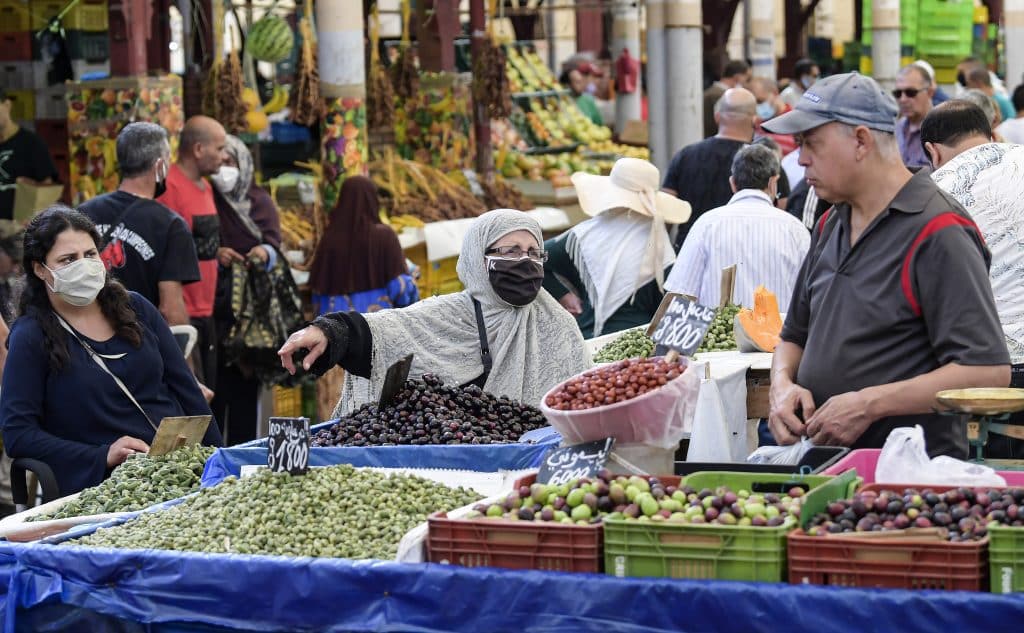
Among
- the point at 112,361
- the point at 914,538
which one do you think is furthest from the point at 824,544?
the point at 112,361

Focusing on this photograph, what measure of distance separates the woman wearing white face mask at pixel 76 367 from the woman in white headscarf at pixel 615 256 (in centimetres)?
249

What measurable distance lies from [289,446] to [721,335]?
9.41 feet

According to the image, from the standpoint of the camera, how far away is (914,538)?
122 inches

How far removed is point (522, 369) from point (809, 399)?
1323mm

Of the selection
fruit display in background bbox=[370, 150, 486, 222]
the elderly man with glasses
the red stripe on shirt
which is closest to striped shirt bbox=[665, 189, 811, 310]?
the elderly man with glasses

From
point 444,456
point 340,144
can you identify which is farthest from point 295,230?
point 444,456

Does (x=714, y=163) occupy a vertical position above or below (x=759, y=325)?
above

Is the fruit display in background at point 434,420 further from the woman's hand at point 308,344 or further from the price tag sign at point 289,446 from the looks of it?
the price tag sign at point 289,446

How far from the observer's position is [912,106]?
988 centimetres

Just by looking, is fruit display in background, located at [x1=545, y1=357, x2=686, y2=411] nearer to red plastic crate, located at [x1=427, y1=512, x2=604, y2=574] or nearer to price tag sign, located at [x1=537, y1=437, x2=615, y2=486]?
price tag sign, located at [x1=537, y1=437, x2=615, y2=486]

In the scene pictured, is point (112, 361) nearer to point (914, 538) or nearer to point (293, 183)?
point (914, 538)

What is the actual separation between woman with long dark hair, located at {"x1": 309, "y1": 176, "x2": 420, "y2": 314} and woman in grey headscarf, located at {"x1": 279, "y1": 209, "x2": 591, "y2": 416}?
3.57 m

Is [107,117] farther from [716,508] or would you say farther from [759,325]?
[716,508]

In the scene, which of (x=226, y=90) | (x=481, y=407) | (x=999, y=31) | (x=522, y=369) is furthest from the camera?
(x=999, y=31)
